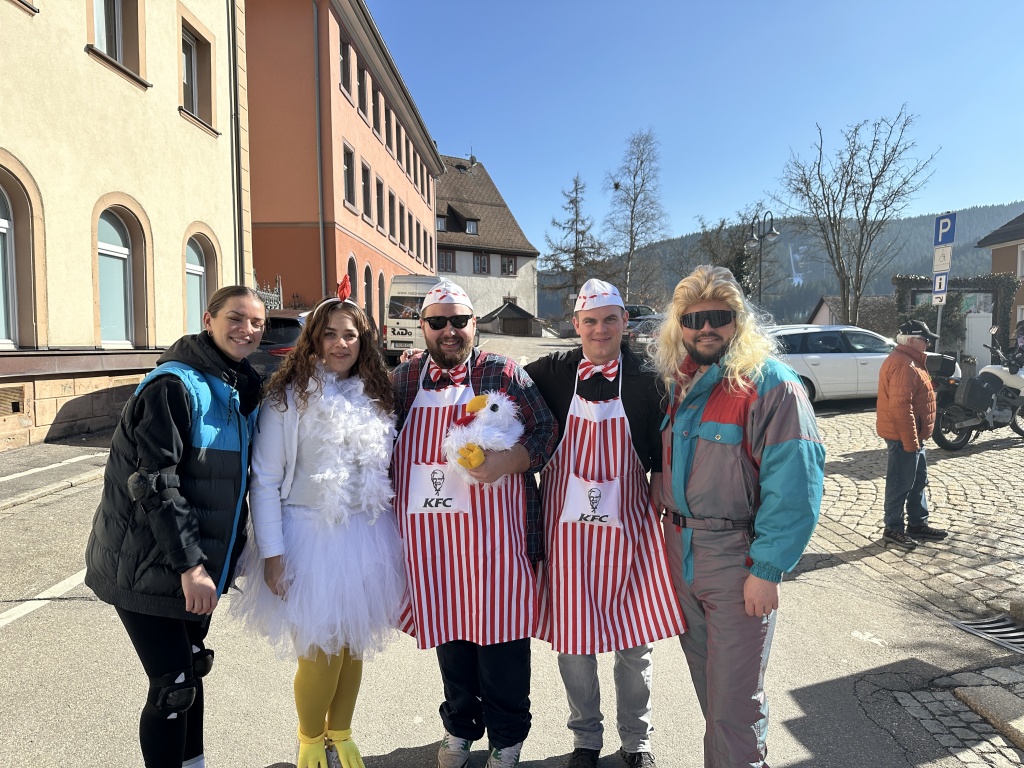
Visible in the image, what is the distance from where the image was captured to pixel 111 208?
1035 centimetres

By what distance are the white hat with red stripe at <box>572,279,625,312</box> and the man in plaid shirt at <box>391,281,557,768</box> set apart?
42 centimetres

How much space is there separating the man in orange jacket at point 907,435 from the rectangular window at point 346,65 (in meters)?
20.8

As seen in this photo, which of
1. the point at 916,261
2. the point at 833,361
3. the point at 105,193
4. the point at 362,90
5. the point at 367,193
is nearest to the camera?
the point at 105,193

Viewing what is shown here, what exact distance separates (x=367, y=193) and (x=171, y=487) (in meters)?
25.1

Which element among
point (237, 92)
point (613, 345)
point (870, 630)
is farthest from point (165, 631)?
point (237, 92)

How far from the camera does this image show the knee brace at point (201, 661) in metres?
2.36

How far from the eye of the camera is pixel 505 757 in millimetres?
2607

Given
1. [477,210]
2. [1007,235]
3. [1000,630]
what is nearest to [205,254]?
[1000,630]

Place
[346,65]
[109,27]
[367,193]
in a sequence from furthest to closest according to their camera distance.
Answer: [367,193] < [346,65] < [109,27]

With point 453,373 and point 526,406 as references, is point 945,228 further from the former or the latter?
point 453,373

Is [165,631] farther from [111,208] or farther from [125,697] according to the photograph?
[111,208]

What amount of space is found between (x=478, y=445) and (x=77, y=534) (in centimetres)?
475

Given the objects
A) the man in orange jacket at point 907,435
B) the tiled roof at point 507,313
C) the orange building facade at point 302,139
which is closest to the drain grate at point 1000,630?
the man in orange jacket at point 907,435

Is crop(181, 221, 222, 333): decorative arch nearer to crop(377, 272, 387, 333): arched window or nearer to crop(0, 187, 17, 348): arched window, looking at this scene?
crop(0, 187, 17, 348): arched window
